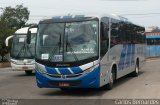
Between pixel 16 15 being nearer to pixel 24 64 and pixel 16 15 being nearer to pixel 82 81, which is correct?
pixel 24 64

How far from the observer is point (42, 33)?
14.5 meters

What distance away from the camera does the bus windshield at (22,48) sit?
24797 millimetres

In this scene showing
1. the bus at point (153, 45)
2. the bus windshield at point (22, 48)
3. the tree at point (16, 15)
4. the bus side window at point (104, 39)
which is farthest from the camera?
the tree at point (16, 15)

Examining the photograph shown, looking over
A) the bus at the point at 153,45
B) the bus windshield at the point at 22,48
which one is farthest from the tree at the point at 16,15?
the bus windshield at the point at 22,48

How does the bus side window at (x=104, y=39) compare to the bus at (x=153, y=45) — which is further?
the bus at (x=153, y=45)

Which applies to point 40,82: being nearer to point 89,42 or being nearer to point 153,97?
point 89,42

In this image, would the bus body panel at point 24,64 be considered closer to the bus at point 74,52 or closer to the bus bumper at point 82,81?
the bus at point 74,52

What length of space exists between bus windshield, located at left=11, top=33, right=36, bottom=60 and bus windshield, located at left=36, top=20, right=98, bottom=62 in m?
10.5

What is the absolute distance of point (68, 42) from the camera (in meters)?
14.0

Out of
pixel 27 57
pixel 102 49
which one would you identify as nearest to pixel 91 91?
pixel 102 49

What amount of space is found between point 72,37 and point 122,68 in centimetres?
432

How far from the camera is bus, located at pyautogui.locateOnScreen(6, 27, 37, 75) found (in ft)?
80.7

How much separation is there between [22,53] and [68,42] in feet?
37.4

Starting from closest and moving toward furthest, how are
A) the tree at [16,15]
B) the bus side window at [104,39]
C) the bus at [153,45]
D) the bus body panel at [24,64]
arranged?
the bus side window at [104,39] → the bus body panel at [24,64] → the bus at [153,45] → the tree at [16,15]
